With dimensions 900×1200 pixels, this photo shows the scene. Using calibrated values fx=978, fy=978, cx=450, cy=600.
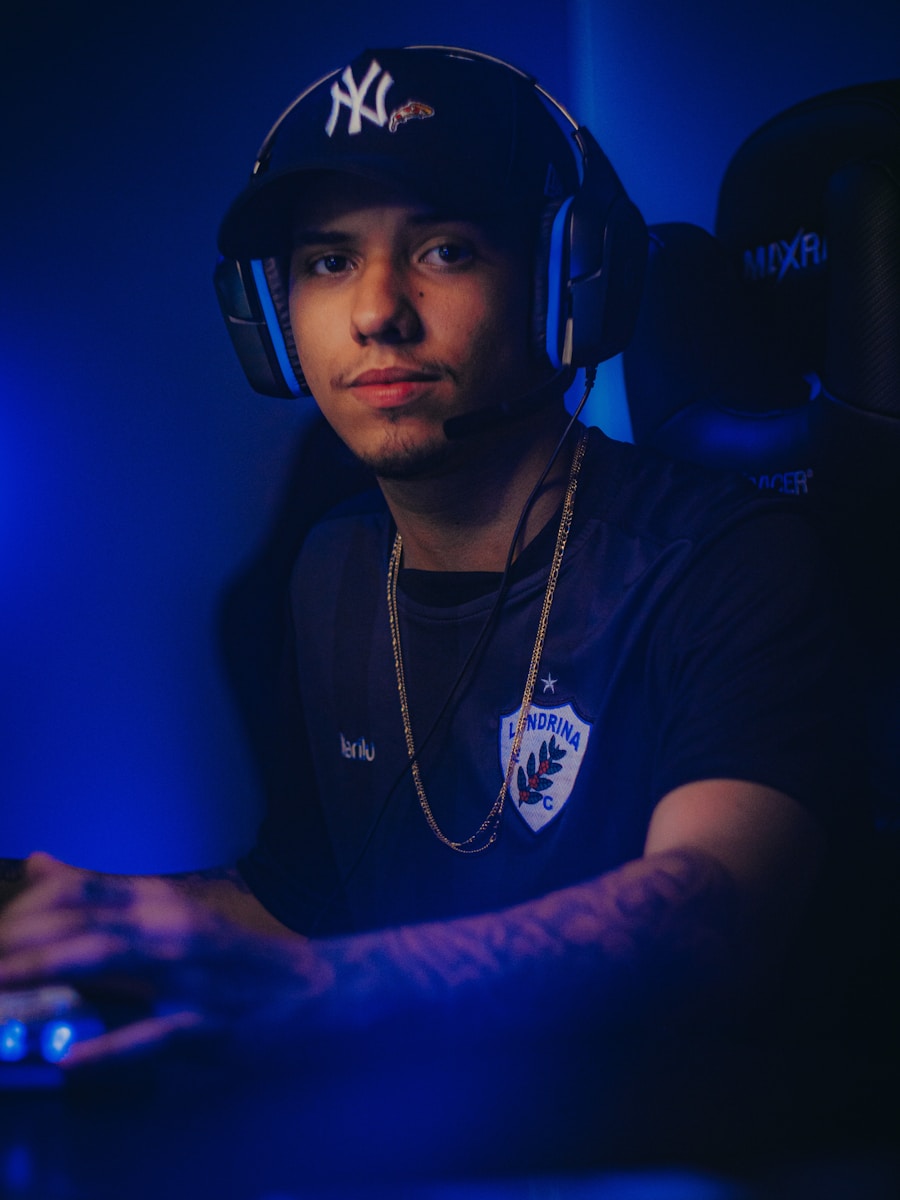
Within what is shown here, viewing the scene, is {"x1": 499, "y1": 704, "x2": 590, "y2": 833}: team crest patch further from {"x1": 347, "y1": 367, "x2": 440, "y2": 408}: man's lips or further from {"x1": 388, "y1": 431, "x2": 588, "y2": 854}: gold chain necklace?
→ {"x1": 347, "y1": 367, "x2": 440, "y2": 408}: man's lips

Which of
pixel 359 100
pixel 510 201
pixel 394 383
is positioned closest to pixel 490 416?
pixel 394 383

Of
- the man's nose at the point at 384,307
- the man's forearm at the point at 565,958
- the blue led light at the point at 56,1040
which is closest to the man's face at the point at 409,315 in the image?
the man's nose at the point at 384,307

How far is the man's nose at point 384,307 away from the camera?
3.44 feet

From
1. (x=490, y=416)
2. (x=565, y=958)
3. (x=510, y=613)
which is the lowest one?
(x=565, y=958)

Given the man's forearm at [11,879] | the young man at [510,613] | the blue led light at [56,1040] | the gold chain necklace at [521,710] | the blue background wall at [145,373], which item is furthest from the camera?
the blue background wall at [145,373]

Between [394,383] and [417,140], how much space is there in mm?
244

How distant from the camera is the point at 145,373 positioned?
1271 millimetres

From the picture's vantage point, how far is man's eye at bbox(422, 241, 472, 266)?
1073 millimetres

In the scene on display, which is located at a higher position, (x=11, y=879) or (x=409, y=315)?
(x=409, y=315)

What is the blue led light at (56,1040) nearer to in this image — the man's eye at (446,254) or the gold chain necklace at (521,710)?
the gold chain necklace at (521,710)

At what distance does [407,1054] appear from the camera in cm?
64

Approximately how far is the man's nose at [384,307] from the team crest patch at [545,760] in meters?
0.44

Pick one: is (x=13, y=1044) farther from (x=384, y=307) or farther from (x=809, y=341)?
(x=809, y=341)

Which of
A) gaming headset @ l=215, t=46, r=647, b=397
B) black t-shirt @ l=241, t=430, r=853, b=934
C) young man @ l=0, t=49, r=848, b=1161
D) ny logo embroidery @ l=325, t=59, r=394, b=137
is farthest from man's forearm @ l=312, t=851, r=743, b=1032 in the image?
ny logo embroidery @ l=325, t=59, r=394, b=137
